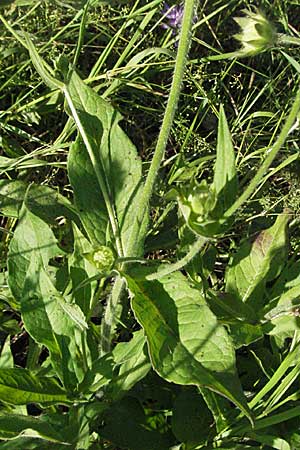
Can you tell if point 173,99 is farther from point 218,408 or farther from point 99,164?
point 218,408

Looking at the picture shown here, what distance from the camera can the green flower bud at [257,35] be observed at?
1.18 metres

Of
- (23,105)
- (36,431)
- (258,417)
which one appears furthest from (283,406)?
(23,105)

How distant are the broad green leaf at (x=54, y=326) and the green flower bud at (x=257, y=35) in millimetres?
609

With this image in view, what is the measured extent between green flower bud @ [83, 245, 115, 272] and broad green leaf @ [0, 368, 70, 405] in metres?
0.25

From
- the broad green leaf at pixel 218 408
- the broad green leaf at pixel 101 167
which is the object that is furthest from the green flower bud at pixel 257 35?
the broad green leaf at pixel 218 408

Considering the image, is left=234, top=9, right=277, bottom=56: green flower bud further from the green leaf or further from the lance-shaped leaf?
the green leaf

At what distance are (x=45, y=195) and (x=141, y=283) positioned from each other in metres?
0.47

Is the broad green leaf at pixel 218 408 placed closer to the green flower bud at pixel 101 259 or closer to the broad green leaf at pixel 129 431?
the broad green leaf at pixel 129 431

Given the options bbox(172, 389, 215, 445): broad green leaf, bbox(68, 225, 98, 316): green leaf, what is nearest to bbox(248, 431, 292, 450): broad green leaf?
bbox(172, 389, 215, 445): broad green leaf

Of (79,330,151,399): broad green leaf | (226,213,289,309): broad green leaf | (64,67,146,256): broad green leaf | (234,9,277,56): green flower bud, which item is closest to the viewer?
(234,9,277,56): green flower bud

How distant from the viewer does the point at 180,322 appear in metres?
1.35

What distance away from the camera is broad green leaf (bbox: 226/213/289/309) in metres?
1.63

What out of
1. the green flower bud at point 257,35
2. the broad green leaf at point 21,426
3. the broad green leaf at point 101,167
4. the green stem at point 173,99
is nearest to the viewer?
the green stem at point 173,99

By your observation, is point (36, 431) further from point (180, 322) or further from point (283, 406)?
point (283, 406)
